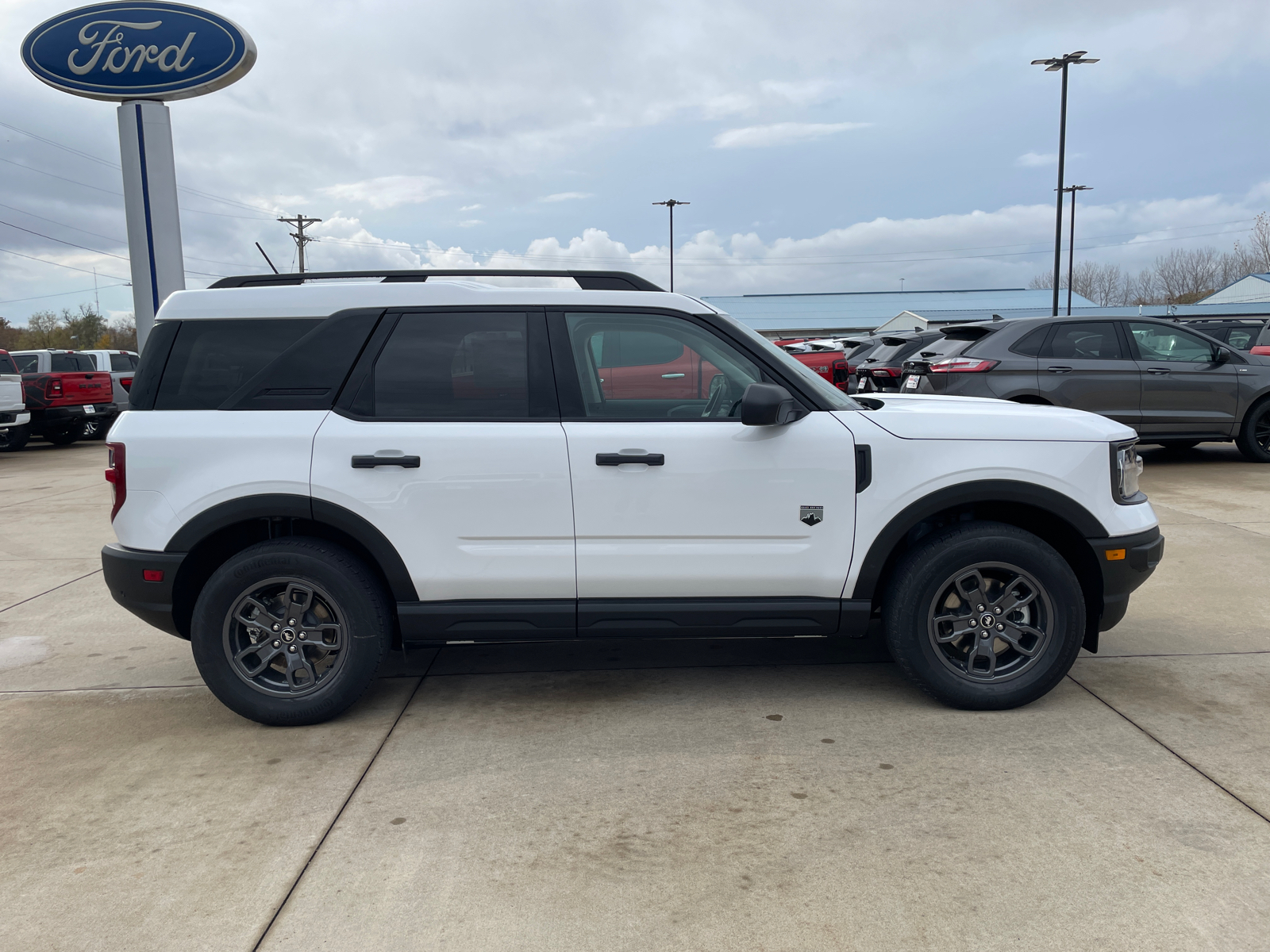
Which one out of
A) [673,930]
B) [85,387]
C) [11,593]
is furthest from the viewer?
[85,387]

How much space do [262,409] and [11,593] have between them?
12.8ft

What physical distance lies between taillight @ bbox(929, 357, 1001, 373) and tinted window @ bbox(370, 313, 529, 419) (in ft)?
23.6

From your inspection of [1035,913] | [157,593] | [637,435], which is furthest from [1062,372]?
[157,593]

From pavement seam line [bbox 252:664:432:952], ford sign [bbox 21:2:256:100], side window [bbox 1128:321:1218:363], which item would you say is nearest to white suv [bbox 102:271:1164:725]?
pavement seam line [bbox 252:664:432:952]

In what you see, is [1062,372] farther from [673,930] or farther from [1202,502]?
[673,930]

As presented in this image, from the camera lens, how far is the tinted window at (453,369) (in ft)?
12.5

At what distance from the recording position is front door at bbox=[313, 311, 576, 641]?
12.2ft

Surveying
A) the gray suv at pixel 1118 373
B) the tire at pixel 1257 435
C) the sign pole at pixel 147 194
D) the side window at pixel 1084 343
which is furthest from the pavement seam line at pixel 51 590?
the tire at pixel 1257 435

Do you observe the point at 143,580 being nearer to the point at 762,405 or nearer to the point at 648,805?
the point at 648,805

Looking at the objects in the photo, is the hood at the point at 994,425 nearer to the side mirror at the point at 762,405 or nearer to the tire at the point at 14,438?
the side mirror at the point at 762,405

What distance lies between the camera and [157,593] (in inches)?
151

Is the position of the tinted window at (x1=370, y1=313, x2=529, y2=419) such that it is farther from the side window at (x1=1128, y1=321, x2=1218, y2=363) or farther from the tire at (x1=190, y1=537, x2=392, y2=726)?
the side window at (x1=1128, y1=321, x2=1218, y2=363)

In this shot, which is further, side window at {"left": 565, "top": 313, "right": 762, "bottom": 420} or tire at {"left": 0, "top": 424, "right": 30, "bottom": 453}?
tire at {"left": 0, "top": 424, "right": 30, "bottom": 453}

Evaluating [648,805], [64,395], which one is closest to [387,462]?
[648,805]
